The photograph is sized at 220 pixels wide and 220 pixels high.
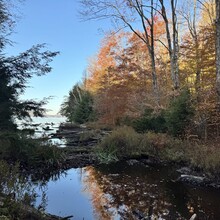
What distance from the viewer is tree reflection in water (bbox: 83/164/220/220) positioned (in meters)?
6.43

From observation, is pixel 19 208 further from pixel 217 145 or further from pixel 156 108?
pixel 156 108

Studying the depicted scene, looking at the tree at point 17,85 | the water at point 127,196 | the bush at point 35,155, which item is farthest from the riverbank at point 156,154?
the tree at point 17,85

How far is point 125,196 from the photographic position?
25.1ft

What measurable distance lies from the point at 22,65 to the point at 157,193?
5.01 m

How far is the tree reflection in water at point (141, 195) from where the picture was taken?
643 cm

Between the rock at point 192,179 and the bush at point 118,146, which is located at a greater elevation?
the bush at point 118,146

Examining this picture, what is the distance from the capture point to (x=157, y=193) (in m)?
7.95

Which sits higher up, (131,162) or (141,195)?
(131,162)

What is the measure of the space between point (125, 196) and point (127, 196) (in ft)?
0.18

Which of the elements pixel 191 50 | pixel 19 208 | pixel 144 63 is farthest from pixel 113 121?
pixel 19 208

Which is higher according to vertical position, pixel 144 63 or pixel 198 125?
pixel 144 63

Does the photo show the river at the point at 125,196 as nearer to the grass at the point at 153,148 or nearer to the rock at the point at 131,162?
the grass at the point at 153,148

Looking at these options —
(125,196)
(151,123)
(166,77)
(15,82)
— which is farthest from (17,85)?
(166,77)

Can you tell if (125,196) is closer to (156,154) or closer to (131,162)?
(131,162)
